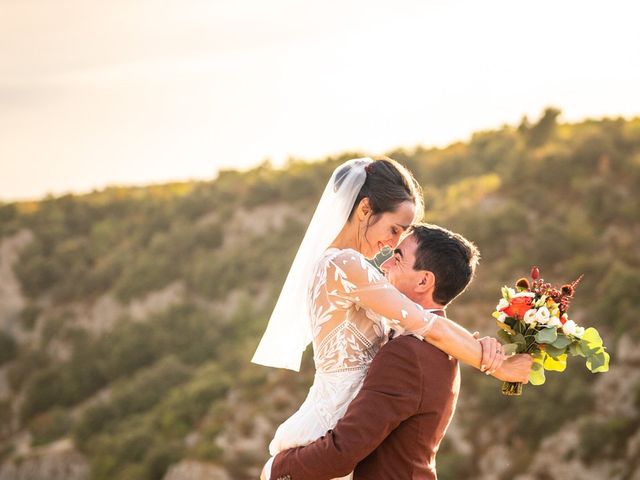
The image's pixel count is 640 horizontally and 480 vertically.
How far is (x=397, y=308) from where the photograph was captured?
4371 millimetres

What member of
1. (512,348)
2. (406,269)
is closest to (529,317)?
(512,348)

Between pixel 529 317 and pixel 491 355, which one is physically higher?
pixel 529 317

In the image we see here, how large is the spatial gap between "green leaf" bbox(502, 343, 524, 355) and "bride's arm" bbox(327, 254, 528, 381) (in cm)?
14

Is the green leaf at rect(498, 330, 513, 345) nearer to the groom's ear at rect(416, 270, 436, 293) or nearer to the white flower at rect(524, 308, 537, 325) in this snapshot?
the white flower at rect(524, 308, 537, 325)

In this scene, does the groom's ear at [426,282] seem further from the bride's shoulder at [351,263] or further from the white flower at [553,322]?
the white flower at [553,322]

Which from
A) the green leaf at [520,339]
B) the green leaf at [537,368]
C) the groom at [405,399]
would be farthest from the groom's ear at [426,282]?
the green leaf at [537,368]

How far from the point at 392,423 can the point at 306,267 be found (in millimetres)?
1110

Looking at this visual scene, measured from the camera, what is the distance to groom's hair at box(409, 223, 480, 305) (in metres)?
4.48

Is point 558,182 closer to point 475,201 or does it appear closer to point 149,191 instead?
point 475,201

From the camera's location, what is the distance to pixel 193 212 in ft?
112

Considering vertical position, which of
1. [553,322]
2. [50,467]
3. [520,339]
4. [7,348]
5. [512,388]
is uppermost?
[553,322]

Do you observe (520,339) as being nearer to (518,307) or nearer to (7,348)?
(518,307)

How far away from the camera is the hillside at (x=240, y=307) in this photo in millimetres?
17797

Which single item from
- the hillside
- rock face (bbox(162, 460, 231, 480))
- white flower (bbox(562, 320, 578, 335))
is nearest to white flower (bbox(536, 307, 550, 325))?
white flower (bbox(562, 320, 578, 335))
